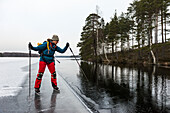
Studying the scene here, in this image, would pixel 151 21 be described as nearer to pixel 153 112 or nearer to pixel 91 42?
pixel 91 42

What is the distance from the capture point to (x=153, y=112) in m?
3.08

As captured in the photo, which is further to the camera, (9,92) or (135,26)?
(135,26)

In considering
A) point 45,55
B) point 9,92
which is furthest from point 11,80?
point 45,55

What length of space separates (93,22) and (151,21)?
49.4 feet

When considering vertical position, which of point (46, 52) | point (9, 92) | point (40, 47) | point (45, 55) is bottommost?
point (9, 92)

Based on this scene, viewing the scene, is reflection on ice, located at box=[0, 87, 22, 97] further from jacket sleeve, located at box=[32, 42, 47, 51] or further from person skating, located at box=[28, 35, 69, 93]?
jacket sleeve, located at box=[32, 42, 47, 51]

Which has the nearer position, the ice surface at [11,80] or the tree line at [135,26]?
the ice surface at [11,80]

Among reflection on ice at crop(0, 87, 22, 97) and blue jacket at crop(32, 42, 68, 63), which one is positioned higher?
blue jacket at crop(32, 42, 68, 63)

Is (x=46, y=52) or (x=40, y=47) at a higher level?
(x=40, y=47)

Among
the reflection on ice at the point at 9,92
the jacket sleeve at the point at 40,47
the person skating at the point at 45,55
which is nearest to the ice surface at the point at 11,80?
the reflection on ice at the point at 9,92

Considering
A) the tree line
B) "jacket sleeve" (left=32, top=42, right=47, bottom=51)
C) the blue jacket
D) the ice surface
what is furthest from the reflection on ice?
the tree line

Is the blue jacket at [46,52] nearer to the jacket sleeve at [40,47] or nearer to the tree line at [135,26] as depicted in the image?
the jacket sleeve at [40,47]

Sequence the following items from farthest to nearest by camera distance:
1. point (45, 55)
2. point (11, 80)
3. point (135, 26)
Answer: point (135, 26) → point (11, 80) → point (45, 55)

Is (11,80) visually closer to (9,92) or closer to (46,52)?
(9,92)
